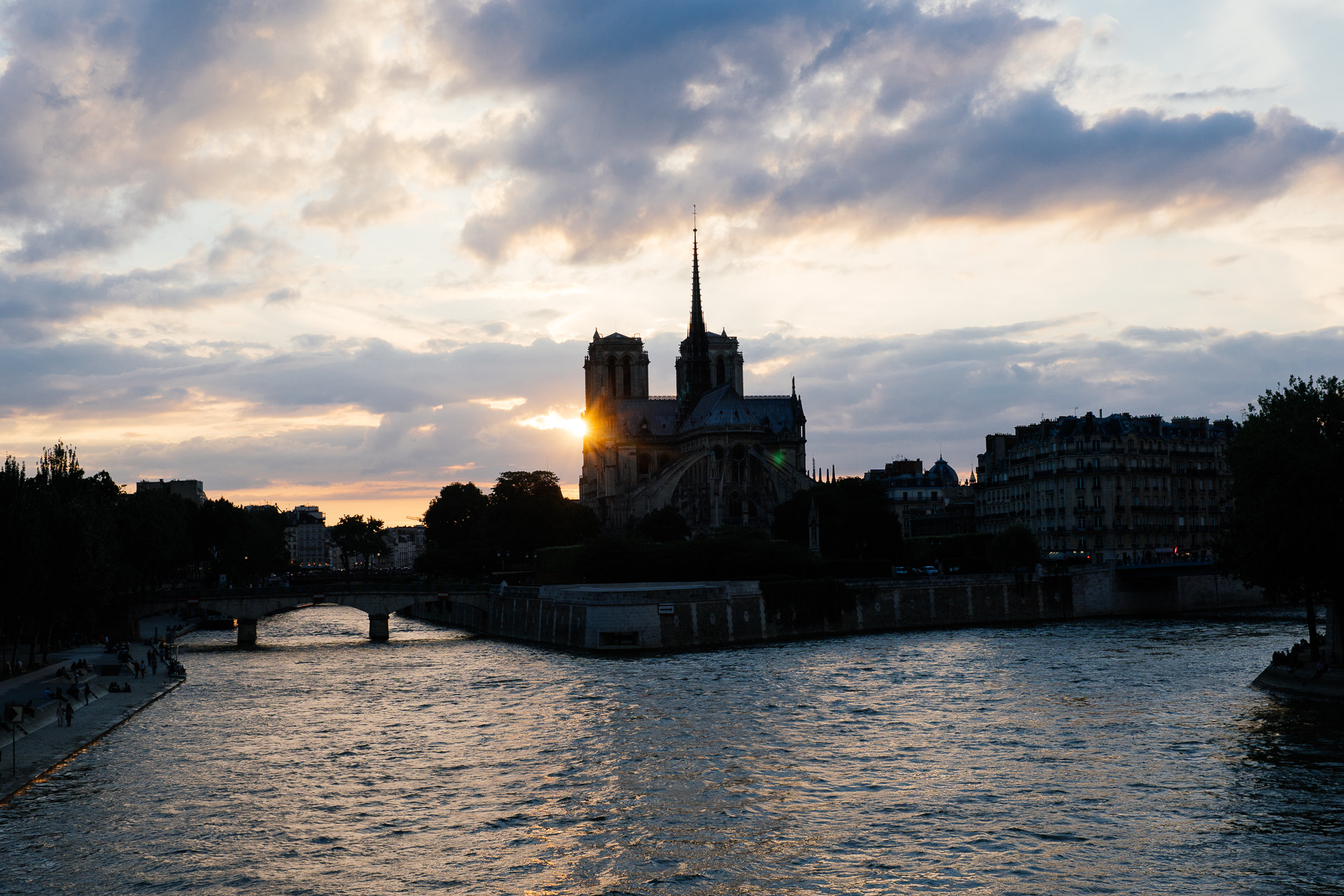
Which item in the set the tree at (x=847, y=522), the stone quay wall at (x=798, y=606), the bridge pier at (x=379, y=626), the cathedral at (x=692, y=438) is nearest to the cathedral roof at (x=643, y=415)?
the cathedral at (x=692, y=438)

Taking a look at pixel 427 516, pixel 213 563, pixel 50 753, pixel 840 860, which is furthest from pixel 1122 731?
pixel 427 516

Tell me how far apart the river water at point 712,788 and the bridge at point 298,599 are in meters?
25.9

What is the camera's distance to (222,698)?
55469 mm

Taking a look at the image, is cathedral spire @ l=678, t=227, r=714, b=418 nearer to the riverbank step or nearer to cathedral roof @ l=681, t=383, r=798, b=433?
cathedral roof @ l=681, t=383, r=798, b=433

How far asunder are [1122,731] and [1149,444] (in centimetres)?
8742

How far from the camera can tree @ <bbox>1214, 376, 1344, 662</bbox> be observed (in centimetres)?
4666

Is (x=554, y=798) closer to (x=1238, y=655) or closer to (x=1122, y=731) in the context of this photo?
(x=1122, y=731)

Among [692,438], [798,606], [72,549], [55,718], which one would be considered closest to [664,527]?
[692,438]

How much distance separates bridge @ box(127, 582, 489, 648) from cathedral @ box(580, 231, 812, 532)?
65.4m

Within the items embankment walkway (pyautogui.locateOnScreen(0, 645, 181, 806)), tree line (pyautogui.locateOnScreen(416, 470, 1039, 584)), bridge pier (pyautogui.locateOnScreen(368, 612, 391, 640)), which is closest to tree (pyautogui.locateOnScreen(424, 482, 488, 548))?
tree line (pyautogui.locateOnScreen(416, 470, 1039, 584))

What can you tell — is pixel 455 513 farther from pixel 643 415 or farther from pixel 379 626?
pixel 379 626

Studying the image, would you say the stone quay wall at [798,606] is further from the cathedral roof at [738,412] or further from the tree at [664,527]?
the cathedral roof at [738,412]

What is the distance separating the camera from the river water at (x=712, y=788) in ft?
89.2

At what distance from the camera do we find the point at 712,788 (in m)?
35.1
